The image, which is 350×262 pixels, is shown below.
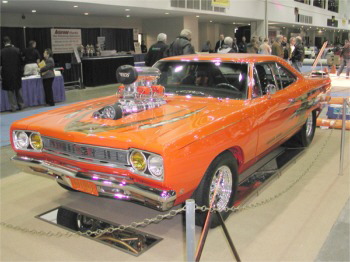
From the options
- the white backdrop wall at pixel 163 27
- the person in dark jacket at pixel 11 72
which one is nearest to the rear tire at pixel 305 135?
the person in dark jacket at pixel 11 72

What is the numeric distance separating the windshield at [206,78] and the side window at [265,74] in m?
0.28

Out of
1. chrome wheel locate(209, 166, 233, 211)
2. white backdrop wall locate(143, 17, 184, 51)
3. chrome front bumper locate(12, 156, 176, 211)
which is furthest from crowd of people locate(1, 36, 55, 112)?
white backdrop wall locate(143, 17, 184, 51)

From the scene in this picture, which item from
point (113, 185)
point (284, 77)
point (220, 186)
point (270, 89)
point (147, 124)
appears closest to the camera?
point (113, 185)

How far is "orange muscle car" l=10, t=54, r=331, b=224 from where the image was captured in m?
2.94

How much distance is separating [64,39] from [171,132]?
15.4 m

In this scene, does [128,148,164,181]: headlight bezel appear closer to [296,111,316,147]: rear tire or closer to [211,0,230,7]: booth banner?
[296,111,316,147]: rear tire

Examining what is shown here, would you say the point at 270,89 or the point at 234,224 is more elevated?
the point at 270,89

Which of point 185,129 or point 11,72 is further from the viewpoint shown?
point 11,72

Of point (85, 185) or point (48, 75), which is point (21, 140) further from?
point (48, 75)

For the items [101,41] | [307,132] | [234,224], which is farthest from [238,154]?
[101,41]

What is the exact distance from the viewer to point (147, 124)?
3357mm

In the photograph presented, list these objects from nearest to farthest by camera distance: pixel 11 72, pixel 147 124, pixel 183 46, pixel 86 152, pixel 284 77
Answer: pixel 86 152 < pixel 147 124 < pixel 284 77 < pixel 183 46 < pixel 11 72

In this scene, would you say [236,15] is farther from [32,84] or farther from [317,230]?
[317,230]

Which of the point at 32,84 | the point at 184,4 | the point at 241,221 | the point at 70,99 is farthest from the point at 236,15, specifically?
the point at 241,221
